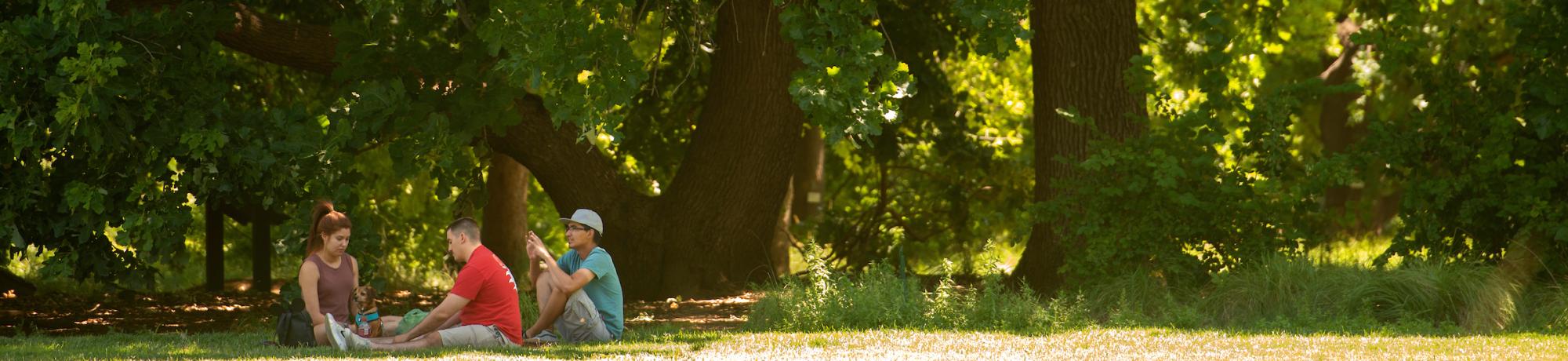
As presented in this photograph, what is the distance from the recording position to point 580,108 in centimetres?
1076

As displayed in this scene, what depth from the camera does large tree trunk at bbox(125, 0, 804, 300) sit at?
1387 cm

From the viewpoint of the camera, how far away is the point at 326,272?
8.84 m

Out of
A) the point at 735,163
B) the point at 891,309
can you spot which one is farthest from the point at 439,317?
the point at 735,163

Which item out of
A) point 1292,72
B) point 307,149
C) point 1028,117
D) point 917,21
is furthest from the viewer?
point 1292,72

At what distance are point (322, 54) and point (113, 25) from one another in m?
2.46

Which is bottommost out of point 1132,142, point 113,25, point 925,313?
point 925,313

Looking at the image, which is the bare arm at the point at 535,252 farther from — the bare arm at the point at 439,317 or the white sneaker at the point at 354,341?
the white sneaker at the point at 354,341

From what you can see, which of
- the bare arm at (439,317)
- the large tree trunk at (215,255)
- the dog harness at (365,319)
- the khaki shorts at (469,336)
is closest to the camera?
the bare arm at (439,317)

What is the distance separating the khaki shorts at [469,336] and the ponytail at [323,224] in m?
0.83

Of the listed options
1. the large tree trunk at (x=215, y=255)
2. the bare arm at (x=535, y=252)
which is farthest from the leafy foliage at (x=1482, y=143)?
the large tree trunk at (x=215, y=255)

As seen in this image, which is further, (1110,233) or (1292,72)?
(1292,72)

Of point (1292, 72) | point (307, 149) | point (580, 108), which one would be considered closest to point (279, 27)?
point (307, 149)

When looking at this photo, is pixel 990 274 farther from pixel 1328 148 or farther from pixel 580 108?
pixel 1328 148

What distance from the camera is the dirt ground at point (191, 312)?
12.3 meters
